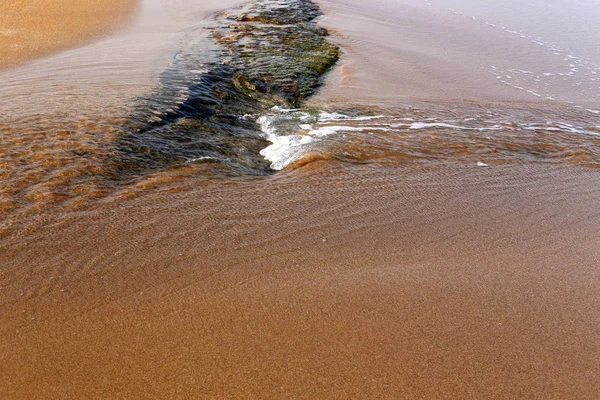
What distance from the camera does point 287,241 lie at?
3990mm

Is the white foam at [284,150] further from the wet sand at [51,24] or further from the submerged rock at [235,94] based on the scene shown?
the wet sand at [51,24]

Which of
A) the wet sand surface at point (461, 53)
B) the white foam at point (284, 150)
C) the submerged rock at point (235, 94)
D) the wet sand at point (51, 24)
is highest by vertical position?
the wet sand at point (51, 24)

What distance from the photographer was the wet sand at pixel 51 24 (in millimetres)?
8961

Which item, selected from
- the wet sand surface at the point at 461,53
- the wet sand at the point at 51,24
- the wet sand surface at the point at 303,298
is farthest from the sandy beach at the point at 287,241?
the wet sand at the point at 51,24

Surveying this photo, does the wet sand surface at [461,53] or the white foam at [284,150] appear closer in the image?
the white foam at [284,150]

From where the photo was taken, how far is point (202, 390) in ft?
8.58

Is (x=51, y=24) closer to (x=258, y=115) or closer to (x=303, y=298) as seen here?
(x=258, y=115)

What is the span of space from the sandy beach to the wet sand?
0.74 m

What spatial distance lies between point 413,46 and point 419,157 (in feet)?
20.2

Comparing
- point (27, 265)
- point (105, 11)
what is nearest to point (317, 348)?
point (27, 265)

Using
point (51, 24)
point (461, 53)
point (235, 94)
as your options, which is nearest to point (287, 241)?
point (235, 94)

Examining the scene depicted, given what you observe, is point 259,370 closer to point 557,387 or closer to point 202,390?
point 202,390

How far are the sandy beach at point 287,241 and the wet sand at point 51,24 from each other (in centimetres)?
74

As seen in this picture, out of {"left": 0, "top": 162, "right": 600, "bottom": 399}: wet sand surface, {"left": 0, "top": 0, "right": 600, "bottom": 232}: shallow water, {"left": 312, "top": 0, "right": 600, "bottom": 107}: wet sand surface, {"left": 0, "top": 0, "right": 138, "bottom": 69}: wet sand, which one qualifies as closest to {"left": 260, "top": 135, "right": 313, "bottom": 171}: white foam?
{"left": 0, "top": 0, "right": 600, "bottom": 232}: shallow water
